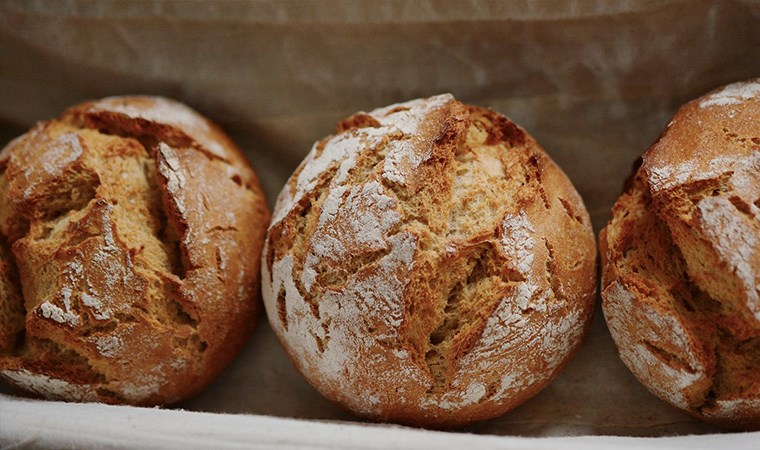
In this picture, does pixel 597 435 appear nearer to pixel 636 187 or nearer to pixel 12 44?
pixel 636 187

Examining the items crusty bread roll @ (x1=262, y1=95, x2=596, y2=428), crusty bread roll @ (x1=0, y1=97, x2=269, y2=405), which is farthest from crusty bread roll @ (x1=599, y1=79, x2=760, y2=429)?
crusty bread roll @ (x1=0, y1=97, x2=269, y2=405)

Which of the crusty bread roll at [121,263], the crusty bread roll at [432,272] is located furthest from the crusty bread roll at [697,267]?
the crusty bread roll at [121,263]

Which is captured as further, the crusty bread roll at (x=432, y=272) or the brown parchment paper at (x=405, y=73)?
the brown parchment paper at (x=405, y=73)

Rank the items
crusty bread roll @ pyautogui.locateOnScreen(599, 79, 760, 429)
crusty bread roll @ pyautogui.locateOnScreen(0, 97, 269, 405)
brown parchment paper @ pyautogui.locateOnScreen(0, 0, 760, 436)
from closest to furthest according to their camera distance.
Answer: crusty bread roll @ pyautogui.locateOnScreen(599, 79, 760, 429)
crusty bread roll @ pyautogui.locateOnScreen(0, 97, 269, 405)
brown parchment paper @ pyautogui.locateOnScreen(0, 0, 760, 436)

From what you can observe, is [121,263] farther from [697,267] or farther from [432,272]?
[697,267]

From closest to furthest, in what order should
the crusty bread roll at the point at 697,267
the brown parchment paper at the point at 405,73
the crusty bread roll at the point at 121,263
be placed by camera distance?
the crusty bread roll at the point at 697,267 < the crusty bread roll at the point at 121,263 < the brown parchment paper at the point at 405,73

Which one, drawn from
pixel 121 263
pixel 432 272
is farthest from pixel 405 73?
pixel 121 263

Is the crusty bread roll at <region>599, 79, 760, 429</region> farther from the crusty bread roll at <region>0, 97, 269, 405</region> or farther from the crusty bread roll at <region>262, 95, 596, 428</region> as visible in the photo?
the crusty bread roll at <region>0, 97, 269, 405</region>

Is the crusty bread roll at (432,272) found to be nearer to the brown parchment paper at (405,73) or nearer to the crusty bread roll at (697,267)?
the crusty bread roll at (697,267)
